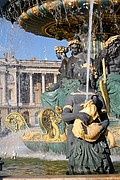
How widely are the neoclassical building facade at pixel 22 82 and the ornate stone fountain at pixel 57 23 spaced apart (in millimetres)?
41133

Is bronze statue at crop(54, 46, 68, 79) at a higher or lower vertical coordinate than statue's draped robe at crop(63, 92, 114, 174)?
higher

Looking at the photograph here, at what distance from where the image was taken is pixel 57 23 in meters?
8.83

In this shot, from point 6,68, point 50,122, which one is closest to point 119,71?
point 50,122

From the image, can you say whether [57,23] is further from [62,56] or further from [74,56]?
[62,56]

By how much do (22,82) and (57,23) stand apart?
4949 cm

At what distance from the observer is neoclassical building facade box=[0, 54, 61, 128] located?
52.6 meters

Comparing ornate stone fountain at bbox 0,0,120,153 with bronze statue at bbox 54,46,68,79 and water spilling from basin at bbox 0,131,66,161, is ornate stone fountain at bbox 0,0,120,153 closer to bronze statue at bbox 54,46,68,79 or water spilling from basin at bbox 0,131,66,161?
water spilling from basin at bbox 0,131,66,161

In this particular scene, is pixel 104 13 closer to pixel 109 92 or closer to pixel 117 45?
pixel 117 45

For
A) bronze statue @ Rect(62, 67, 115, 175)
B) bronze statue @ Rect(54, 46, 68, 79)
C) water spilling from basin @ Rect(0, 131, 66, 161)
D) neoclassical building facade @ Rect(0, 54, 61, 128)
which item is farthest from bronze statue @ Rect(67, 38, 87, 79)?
neoclassical building facade @ Rect(0, 54, 61, 128)

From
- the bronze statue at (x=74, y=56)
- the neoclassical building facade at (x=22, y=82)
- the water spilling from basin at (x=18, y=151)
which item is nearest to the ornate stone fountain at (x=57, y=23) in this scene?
the water spilling from basin at (x=18, y=151)

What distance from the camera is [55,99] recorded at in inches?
342

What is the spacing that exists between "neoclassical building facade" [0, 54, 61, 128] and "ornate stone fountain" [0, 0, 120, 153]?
135ft

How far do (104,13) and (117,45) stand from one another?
1.04 m

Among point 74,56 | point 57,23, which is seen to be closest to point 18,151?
point 74,56
